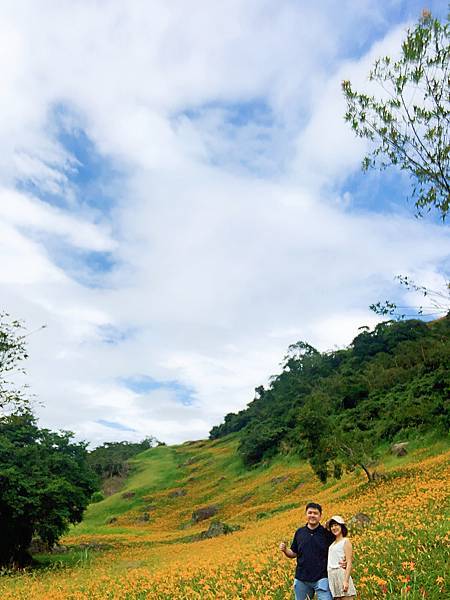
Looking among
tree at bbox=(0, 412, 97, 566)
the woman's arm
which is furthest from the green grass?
the woman's arm

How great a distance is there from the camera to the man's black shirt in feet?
21.3

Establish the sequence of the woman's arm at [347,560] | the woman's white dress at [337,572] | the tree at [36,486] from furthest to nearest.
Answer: the tree at [36,486], the woman's white dress at [337,572], the woman's arm at [347,560]

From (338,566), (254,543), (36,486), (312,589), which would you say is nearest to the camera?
(338,566)

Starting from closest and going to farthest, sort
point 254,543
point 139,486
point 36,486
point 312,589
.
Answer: point 312,589 < point 254,543 < point 36,486 < point 139,486

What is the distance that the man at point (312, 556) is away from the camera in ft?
21.2

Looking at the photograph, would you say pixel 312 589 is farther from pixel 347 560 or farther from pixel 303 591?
pixel 347 560

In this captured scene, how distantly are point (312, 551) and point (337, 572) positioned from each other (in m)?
0.45

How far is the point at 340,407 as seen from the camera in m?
61.3

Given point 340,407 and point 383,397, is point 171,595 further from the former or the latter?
point 340,407

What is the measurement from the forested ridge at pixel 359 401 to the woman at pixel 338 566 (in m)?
22.8

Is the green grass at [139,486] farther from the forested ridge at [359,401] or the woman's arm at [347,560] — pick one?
the woman's arm at [347,560]

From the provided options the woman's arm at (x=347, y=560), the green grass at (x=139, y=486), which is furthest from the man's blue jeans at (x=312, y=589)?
the green grass at (x=139, y=486)

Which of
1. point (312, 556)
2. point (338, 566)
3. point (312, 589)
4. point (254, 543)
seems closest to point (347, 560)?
point (338, 566)

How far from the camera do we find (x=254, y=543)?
17922 millimetres
